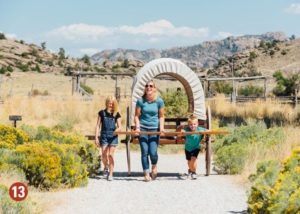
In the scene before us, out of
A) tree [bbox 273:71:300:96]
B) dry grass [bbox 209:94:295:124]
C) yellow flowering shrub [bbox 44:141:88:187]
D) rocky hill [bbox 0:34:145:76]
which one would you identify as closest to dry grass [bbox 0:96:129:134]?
dry grass [bbox 209:94:295:124]

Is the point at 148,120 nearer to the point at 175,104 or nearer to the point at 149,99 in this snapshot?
the point at 149,99

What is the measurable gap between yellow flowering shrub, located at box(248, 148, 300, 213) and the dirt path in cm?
74

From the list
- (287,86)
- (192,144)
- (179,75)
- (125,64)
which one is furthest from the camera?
(125,64)

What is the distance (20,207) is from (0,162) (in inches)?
69.7

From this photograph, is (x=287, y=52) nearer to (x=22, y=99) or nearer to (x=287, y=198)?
(x=22, y=99)

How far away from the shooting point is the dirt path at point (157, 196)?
Answer: 5668mm

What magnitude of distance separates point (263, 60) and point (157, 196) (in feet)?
295

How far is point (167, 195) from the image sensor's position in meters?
6.46

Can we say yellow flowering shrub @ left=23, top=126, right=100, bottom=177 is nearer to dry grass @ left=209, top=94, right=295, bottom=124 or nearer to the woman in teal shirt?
the woman in teal shirt

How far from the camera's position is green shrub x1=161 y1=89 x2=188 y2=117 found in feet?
57.8

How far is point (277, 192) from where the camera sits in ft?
14.9

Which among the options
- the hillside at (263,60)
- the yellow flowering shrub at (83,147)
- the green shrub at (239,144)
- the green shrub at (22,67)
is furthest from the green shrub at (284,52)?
the yellow flowering shrub at (83,147)

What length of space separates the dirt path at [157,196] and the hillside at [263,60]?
7221 centimetres

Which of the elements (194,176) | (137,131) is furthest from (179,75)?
(194,176)
